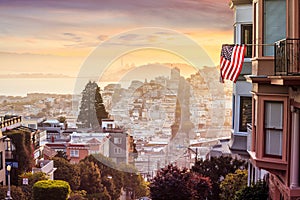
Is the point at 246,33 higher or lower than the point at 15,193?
higher

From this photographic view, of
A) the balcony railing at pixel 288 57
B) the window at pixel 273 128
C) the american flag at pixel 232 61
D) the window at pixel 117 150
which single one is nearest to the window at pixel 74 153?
the window at pixel 117 150

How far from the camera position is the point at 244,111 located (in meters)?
10.9

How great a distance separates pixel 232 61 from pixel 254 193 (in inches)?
123

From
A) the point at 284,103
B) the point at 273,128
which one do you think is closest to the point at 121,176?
the point at 273,128

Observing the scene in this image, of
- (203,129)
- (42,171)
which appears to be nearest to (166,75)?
(203,129)

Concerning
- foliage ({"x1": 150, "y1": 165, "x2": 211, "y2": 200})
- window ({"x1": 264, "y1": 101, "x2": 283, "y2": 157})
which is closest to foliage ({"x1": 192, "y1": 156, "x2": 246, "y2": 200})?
foliage ({"x1": 150, "y1": 165, "x2": 211, "y2": 200})

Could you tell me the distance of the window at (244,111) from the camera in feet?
35.3

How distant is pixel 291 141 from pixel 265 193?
3108 mm

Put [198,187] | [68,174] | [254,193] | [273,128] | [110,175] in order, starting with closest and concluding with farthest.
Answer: [273,128]
[254,193]
[198,187]
[68,174]
[110,175]

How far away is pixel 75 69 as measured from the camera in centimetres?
2716

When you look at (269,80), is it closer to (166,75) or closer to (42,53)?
(166,75)

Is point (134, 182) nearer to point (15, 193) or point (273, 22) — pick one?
point (15, 193)

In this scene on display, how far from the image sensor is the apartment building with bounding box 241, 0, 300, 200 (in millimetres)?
6727

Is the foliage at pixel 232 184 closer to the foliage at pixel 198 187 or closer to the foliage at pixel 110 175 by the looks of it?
the foliage at pixel 198 187
